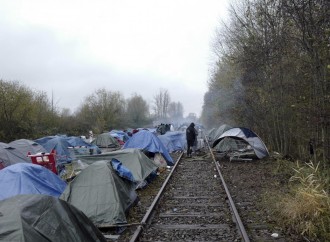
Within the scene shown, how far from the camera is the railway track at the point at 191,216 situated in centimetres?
723

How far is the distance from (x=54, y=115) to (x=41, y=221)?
4427 cm

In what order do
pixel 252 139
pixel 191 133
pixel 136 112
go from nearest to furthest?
pixel 252 139, pixel 191 133, pixel 136 112

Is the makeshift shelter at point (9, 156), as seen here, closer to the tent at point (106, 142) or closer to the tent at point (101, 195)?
the tent at point (101, 195)

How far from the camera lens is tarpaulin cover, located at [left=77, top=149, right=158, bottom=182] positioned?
1295 cm

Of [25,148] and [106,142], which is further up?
[25,148]

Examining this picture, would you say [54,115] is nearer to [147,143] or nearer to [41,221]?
[147,143]

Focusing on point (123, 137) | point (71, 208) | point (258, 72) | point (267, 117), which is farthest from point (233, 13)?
point (71, 208)

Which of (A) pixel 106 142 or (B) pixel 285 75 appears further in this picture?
(A) pixel 106 142

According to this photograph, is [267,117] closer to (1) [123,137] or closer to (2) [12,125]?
(1) [123,137]

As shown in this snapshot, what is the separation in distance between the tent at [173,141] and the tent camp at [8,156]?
13.6 meters

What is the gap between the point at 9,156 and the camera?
15695mm

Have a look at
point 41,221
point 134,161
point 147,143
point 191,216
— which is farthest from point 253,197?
point 147,143

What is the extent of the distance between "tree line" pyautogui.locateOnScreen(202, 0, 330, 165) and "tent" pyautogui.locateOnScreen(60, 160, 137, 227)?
5942mm

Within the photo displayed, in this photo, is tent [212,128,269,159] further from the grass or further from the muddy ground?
the grass
